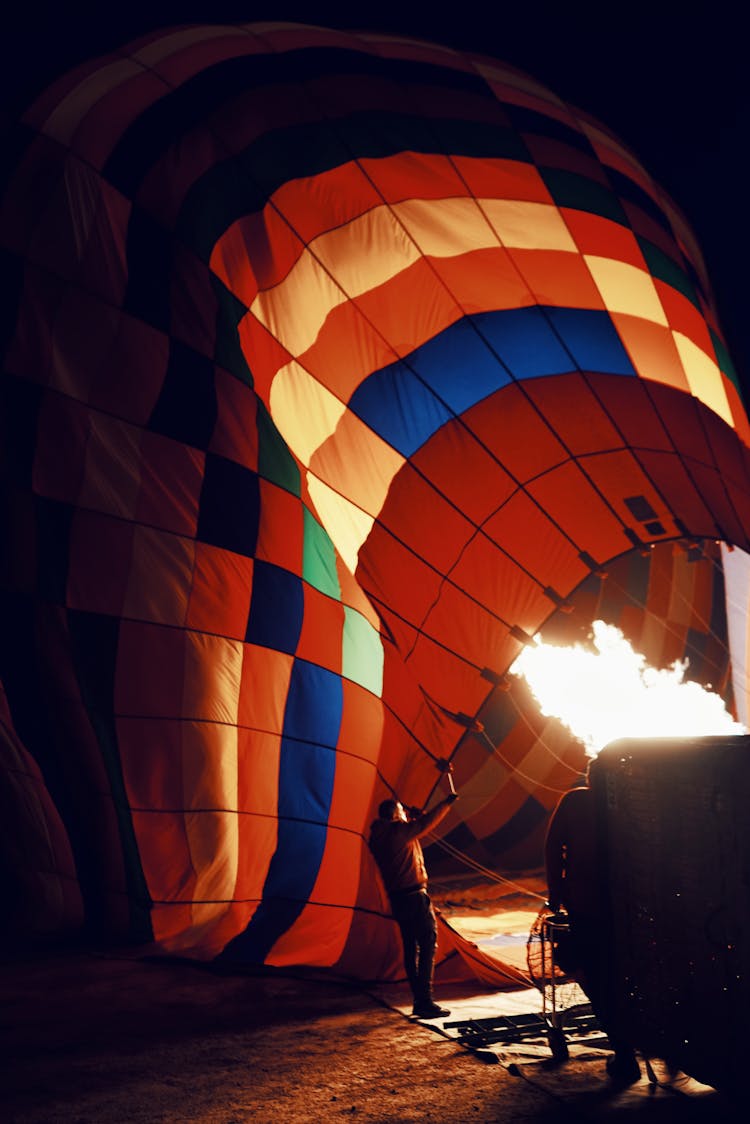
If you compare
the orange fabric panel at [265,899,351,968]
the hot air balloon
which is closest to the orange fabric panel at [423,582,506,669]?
the hot air balloon

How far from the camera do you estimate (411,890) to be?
4637mm

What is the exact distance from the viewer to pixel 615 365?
6.82 metres

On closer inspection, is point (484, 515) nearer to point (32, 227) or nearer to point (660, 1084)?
point (32, 227)

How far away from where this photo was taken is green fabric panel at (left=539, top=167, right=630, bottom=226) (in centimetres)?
630

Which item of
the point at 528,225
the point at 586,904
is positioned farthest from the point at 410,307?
the point at 586,904

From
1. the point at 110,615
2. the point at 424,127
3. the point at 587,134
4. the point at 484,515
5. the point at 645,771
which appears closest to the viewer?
the point at 645,771

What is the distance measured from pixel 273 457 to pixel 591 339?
2827 millimetres

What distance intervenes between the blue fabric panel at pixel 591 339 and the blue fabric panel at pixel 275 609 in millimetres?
2985

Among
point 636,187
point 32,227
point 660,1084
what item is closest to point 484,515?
point 636,187

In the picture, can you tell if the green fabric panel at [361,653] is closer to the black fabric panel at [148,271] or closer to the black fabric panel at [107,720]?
the black fabric panel at [107,720]

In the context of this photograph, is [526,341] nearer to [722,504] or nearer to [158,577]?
[722,504]

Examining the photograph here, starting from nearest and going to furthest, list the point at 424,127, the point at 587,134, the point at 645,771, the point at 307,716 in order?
the point at 645,771 → the point at 307,716 → the point at 424,127 → the point at 587,134

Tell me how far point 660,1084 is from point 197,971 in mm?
2946

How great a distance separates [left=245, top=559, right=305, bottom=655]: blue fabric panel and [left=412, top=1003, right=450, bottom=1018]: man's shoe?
6.48 ft
